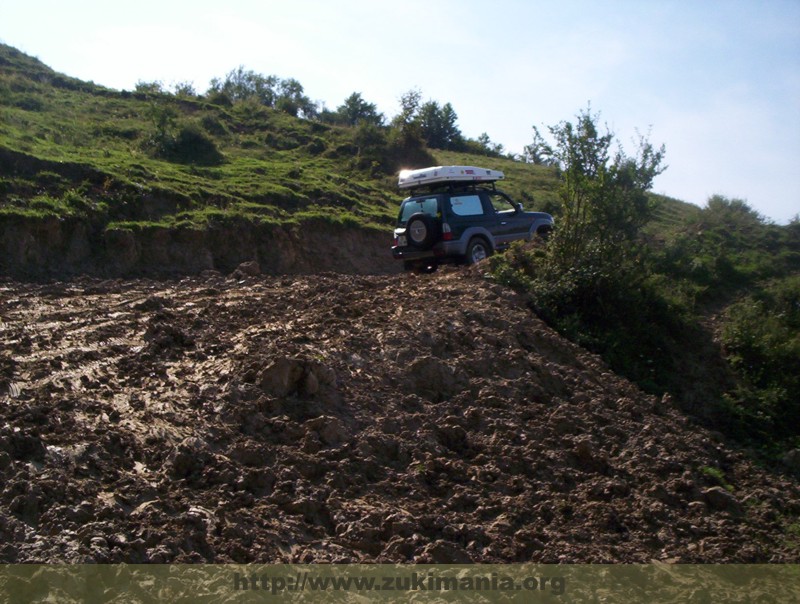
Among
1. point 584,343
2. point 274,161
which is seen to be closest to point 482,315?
point 584,343

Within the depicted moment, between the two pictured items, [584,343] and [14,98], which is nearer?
[584,343]

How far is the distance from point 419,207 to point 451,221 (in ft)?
2.48

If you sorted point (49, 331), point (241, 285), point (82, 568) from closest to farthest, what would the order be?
point (82, 568) < point (49, 331) < point (241, 285)

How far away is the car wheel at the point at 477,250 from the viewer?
15.2 meters

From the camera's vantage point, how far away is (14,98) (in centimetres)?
2384

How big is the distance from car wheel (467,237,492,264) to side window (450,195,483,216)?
52cm

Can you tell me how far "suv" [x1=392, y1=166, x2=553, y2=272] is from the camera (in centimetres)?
1511

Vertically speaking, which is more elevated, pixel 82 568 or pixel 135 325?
pixel 135 325

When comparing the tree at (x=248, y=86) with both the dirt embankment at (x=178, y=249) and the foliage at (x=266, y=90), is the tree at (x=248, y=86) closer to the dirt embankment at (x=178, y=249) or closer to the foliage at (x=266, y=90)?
the foliage at (x=266, y=90)

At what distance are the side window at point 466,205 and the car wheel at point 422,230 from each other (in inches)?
21.3

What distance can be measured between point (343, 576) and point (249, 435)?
1.75 metres

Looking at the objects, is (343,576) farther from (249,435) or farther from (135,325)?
(135,325)

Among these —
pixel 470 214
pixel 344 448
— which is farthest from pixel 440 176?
pixel 344 448

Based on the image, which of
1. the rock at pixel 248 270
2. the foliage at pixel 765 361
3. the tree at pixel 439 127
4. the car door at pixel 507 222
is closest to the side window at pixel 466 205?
the car door at pixel 507 222
